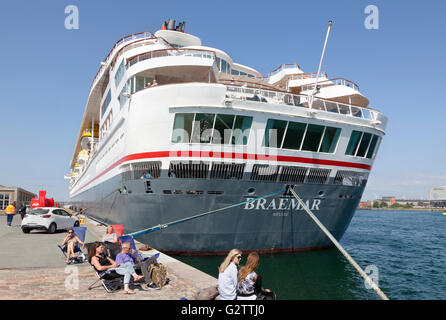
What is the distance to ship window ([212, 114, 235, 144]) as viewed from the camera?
598 inches

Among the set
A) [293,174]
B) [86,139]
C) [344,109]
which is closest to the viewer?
[293,174]

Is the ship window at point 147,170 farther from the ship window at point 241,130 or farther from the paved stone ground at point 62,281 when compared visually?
the paved stone ground at point 62,281

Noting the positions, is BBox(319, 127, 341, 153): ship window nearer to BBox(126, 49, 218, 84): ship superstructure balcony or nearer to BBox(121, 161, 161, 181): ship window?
BBox(126, 49, 218, 84): ship superstructure balcony

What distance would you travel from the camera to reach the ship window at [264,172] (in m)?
15.4

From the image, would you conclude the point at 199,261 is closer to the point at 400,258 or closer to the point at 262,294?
the point at 262,294

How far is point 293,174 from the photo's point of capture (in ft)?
52.5

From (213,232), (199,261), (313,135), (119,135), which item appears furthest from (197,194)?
(119,135)

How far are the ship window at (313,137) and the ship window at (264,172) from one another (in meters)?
2.11

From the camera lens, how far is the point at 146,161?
15906 millimetres

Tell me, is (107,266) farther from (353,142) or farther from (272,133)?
(353,142)

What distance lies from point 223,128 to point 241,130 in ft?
2.83

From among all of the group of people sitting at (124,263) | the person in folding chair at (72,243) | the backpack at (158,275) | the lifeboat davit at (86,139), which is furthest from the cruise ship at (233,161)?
the lifeboat davit at (86,139)

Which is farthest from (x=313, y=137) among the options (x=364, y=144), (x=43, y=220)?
(x=43, y=220)
